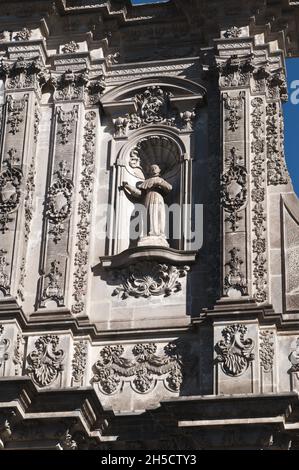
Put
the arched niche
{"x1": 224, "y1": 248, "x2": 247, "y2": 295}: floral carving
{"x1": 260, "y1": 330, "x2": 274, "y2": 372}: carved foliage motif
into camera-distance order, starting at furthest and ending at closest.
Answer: the arched niche < {"x1": 224, "y1": 248, "x2": 247, "y2": 295}: floral carving < {"x1": 260, "y1": 330, "x2": 274, "y2": 372}: carved foliage motif

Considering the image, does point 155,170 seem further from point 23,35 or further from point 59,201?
point 23,35

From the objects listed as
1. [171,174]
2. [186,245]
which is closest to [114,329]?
[186,245]

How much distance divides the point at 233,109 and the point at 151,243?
2577 mm

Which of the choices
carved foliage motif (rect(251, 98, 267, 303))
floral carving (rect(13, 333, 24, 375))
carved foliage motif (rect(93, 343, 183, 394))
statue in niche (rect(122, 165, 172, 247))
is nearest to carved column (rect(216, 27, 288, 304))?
carved foliage motif (rect(251, 98, 267, 303))

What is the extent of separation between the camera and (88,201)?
20344mm

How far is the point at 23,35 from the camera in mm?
21828

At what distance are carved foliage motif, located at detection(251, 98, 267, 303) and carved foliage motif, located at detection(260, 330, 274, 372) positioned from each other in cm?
56

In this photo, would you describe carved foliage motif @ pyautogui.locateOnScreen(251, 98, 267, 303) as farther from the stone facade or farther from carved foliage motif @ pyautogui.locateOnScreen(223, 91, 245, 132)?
carved foliage motif @ pyautogui.locateOnScreen(223, 91, 245, 132)

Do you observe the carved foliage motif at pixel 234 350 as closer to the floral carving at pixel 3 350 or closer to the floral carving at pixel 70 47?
the floral carving at pixel 3 350

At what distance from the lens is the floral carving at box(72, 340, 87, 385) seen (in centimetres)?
1866
